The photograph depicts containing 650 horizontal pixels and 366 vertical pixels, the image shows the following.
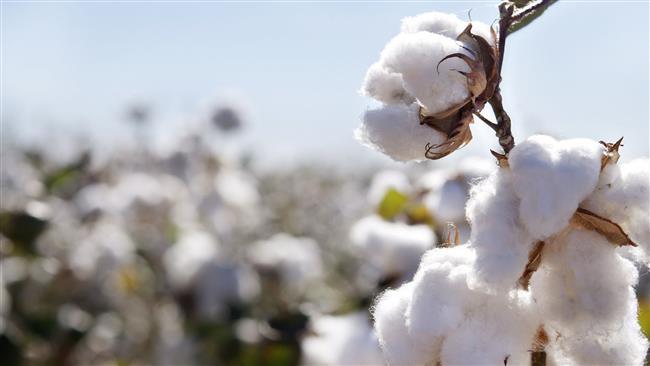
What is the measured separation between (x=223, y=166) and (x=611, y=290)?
3.26m

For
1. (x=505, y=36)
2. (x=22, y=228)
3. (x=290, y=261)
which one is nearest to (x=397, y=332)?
(x=505, y=36)

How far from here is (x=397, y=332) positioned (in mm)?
886

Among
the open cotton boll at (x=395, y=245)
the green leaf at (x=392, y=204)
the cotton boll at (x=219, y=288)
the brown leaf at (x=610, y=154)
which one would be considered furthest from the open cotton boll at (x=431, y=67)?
the cotton boll at (x=219, y=288)

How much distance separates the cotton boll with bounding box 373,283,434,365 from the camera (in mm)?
861

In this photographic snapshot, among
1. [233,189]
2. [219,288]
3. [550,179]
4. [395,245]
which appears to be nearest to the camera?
[550,179]

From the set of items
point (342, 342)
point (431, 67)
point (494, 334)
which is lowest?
point (494, 334)

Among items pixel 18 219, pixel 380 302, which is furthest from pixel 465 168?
pixel 18 219

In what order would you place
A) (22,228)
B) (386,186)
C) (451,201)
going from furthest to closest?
(22,228)
(386,186)
(451,201)

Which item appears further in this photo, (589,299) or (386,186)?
(386,186)

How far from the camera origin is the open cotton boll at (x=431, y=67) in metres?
0.86

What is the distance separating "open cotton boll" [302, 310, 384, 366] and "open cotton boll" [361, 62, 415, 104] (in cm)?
80

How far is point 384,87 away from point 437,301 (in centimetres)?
23

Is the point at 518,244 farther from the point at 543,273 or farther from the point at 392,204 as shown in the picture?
the point at 392,204

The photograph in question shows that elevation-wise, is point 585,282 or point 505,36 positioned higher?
point 505,36
